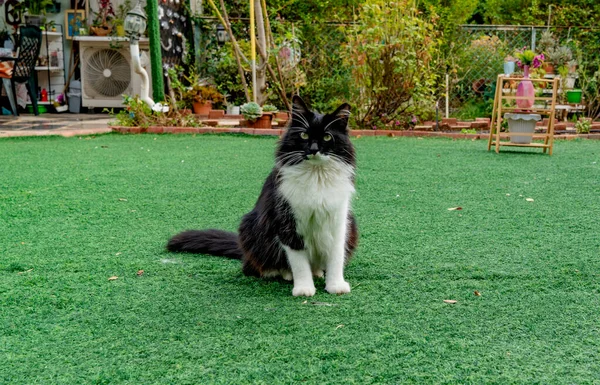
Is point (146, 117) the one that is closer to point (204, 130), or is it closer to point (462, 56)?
point (204, 130)

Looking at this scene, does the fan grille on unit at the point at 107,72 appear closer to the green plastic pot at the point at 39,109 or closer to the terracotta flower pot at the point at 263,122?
the green plastic pot at the point at 39,109

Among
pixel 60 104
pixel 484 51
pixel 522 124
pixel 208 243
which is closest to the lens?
pixel 208 243

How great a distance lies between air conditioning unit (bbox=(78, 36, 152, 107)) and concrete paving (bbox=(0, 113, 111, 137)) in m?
0.50

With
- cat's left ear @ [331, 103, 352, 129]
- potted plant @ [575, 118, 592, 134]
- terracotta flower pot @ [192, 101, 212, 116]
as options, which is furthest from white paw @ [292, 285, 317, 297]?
terracotta flower pot @ [192, 101, 212, 116]

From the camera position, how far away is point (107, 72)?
11391mm

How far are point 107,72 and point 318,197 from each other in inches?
398

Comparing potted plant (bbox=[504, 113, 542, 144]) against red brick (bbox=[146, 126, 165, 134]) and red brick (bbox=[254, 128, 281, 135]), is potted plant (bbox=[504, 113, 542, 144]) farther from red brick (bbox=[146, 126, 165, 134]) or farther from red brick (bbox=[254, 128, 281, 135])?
red brick (bbox=[146, 126, 165, 134])

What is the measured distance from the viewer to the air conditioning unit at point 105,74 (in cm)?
1131

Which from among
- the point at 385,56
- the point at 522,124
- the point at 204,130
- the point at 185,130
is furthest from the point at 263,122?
the point at 522,124

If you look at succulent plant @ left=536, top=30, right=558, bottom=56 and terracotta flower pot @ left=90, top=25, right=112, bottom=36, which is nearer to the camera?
succulent plant @ left=536, top=30, right=558, bottom=56

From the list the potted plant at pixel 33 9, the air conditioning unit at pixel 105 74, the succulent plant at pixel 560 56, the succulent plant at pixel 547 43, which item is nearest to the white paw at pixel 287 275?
the succulent plant at pixel 560 56

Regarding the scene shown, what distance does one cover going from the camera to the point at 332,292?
2.32 meters

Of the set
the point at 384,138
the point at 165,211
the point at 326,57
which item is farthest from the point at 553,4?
the point at 165,211

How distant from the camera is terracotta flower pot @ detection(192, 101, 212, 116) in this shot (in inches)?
403
